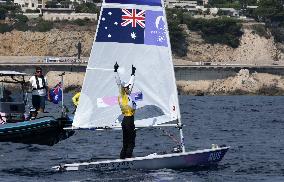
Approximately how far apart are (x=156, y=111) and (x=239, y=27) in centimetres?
13237

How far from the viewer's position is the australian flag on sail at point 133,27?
92.3 feet

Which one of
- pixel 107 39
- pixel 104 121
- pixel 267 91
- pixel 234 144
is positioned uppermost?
pixel 107 39

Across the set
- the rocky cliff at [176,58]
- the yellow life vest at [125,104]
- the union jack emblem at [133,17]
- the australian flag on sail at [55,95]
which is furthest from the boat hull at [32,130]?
the rocky cliff at [176,58]

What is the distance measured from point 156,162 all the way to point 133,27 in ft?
12.4

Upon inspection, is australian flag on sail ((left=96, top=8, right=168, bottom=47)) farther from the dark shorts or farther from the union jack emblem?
the dark shorts

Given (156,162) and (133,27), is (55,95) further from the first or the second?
(156,162)

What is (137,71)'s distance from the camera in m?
28.2

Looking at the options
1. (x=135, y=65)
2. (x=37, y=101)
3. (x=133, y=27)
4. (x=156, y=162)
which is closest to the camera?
(x=156, y=162)

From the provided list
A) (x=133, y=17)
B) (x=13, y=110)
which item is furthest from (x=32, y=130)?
(x=133, y=17)

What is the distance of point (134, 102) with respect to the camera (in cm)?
2797

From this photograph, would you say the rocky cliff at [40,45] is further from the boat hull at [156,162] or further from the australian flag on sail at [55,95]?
the boat hull at [156,162]

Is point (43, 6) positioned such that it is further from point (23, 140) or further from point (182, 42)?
point (23, 140)

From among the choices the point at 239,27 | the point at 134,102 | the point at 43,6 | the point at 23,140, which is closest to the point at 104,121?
the point at 134,102

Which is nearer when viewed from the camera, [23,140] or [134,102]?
[134,102]
